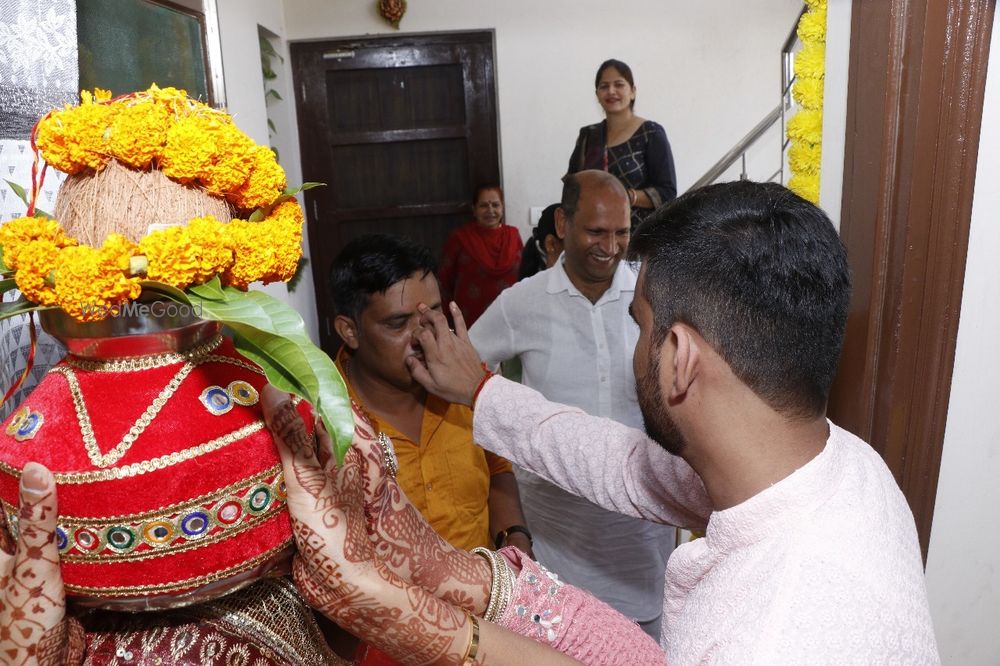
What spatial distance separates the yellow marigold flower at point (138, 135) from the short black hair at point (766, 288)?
0.71 meters


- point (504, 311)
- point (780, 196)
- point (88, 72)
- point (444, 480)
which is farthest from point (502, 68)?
point (780, 196)

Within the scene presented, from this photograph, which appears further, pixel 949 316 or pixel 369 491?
pixel 949 316

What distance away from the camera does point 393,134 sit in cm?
593

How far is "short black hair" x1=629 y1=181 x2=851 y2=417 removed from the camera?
1.06 m

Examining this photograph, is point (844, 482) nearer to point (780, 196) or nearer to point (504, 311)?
point (780, 196)

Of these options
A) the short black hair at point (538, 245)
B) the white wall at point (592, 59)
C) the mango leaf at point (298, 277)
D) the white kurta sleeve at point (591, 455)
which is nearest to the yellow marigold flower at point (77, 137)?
the white kurta sleeve at point (591, 455)

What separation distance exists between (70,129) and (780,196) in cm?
94

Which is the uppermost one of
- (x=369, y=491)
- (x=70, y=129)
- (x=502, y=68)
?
(x=502, y=68)

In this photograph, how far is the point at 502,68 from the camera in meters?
5.83

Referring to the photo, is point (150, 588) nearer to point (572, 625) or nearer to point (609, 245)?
point (572, 625)

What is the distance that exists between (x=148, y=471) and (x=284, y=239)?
0.34 m

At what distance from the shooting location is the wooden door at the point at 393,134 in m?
5.79

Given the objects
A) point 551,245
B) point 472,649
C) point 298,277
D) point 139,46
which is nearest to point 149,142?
point 472,649

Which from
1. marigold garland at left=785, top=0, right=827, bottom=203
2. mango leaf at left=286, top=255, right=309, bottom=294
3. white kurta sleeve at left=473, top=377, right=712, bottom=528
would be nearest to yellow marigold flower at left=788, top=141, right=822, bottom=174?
marigold garland at left=785, top=0, right=827, bottom=203
